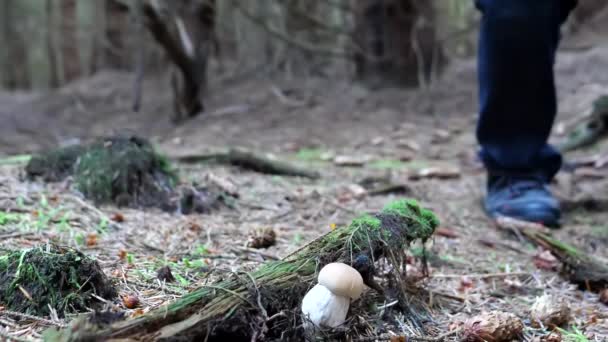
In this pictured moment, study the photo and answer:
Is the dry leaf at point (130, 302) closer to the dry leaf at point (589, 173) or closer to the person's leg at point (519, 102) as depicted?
the person's leg at point (519, 102)

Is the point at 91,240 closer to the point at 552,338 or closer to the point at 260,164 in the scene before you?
the point at 552,338

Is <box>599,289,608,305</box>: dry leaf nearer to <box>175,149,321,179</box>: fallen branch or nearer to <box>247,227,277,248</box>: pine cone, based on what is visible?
<box>247,227,277,248</box>: pine cone

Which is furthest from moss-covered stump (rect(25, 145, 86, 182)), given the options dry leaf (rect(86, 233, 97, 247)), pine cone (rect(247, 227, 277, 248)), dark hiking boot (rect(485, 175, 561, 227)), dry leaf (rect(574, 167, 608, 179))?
dry leaf (rect(574, 167, 608, 179))

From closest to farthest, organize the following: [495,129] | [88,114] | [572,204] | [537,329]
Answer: [537,329], [495,129], [572,204], [88,114]

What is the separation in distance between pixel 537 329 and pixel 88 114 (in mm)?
6626

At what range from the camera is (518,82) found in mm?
2492

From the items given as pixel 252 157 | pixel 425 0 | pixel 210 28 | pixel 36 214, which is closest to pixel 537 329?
pixel 36 214

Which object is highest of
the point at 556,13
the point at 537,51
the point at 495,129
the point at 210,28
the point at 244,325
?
the point at 210,28

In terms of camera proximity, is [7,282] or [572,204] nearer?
[7,282]

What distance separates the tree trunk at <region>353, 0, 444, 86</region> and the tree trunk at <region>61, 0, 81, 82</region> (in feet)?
21.6

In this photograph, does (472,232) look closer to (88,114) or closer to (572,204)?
(572,204)

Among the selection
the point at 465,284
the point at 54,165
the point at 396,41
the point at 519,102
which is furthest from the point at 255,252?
the point at 396,41

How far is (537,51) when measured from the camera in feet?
7.98

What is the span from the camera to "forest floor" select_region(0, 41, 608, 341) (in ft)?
5.17
